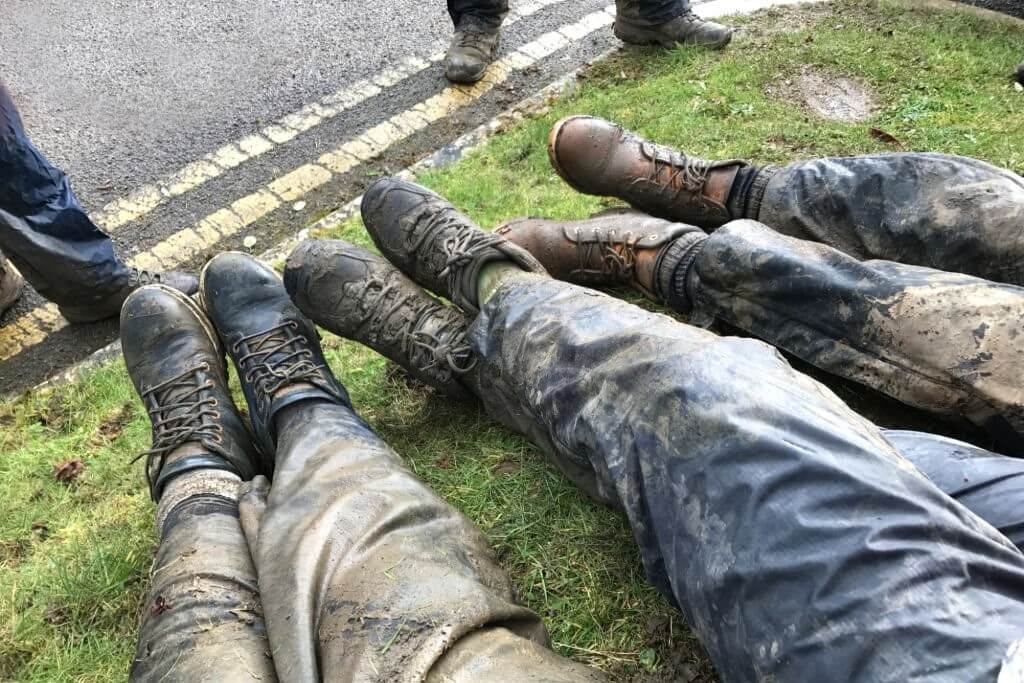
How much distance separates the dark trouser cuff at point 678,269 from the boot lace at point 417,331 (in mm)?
666

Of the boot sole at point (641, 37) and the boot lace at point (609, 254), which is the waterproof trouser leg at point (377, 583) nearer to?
the boot lace at point (609, 254)

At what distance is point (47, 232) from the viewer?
3229 millimetres

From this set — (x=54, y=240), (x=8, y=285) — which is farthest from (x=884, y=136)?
(x=8, y=285)

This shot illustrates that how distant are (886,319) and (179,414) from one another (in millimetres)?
2033

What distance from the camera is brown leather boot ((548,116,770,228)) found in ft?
8.53

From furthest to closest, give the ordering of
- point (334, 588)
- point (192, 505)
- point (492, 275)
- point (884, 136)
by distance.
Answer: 1. point (884, 136)
2. point (492, 275)
3. point (192, 505)
4. point (334, 588)

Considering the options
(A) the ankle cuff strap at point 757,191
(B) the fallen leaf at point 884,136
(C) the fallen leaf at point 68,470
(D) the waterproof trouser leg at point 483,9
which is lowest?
(C) the fallen leaf at point 68,470

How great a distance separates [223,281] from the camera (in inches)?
104

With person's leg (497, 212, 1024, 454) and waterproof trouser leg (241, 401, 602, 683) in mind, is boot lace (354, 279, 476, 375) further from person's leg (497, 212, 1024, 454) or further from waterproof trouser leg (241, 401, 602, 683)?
person's leg (497, 212, 1024, 454)

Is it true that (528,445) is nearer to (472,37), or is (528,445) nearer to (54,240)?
(54,240)

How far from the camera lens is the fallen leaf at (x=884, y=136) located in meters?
3.09

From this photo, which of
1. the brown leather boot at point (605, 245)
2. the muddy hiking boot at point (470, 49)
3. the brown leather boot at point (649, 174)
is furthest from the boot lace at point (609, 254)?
the muddy hiking boot at point (470, 49)

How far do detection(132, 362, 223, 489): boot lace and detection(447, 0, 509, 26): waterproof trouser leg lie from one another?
3073 mm

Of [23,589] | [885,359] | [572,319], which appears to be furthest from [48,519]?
[885,359]
